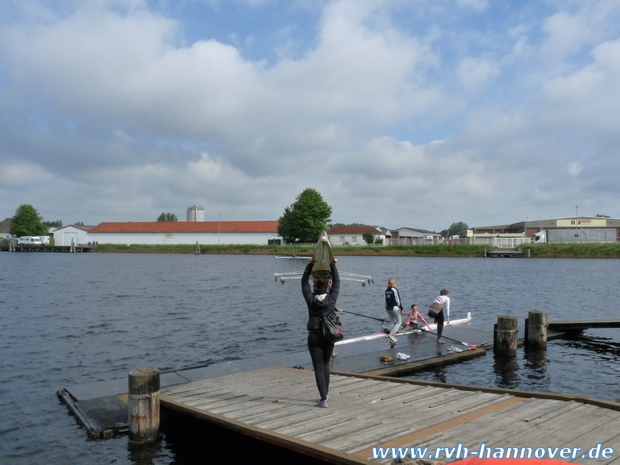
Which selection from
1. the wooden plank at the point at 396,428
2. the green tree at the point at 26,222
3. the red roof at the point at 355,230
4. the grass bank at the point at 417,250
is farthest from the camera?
the green tree at the point at 26,222

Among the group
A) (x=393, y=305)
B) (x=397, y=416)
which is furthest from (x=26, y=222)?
(x=397, y=416)

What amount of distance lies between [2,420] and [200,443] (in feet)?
15.4

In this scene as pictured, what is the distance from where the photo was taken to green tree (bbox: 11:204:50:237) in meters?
138

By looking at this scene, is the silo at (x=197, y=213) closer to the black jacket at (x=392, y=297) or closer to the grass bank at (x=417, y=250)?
the grass bank at (x=417, y=250)

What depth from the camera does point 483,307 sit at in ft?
93.1

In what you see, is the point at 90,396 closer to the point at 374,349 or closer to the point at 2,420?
the point at 2,420

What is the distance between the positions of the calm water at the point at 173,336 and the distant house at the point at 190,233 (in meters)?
78.0

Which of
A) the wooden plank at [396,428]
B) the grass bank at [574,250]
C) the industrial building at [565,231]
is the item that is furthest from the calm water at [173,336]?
the industrial building at [565,231]

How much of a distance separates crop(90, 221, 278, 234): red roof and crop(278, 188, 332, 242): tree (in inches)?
529

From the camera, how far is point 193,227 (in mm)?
125688

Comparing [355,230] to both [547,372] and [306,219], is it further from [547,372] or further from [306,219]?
[547,372]

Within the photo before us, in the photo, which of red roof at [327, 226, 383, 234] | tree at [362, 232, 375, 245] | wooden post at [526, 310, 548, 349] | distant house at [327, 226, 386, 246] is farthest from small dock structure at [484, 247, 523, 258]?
wooden post at [526, 310, 548, 349]

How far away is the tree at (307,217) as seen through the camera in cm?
10375

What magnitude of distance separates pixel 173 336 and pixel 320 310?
13.9 m
